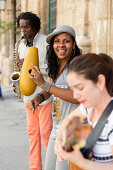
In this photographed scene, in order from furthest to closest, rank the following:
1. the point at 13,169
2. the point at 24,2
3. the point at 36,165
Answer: the point at 24,2, the point at 13,169, the point at 36,165

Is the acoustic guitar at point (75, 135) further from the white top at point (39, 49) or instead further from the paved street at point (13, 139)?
the paved street at point (13, 139)

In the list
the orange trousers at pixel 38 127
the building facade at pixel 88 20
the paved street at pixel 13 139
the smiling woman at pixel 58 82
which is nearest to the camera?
the smiling woman at pixel 58 82

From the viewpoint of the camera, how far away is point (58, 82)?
103 inches

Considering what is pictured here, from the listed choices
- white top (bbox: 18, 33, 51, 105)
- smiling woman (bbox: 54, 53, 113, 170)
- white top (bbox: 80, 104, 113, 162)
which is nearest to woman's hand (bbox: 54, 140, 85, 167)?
smiling woman (bbox: 54, 53, 113, 170)

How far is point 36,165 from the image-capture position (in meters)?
3.63

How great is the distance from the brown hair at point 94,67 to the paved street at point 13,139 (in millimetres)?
2804

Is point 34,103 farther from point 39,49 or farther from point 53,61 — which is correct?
point 39,49

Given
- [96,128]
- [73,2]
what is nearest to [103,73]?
[96,128]

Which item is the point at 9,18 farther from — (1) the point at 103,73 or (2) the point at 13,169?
(1) the point at 103,73

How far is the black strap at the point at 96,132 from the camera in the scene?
1487 millimetres

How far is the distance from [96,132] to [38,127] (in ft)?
6.77

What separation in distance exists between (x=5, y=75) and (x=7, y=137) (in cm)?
915

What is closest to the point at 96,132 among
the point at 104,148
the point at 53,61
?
the point at 104,148

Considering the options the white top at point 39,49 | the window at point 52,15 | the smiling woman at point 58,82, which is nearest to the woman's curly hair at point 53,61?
the smiling woman at point 58,82
